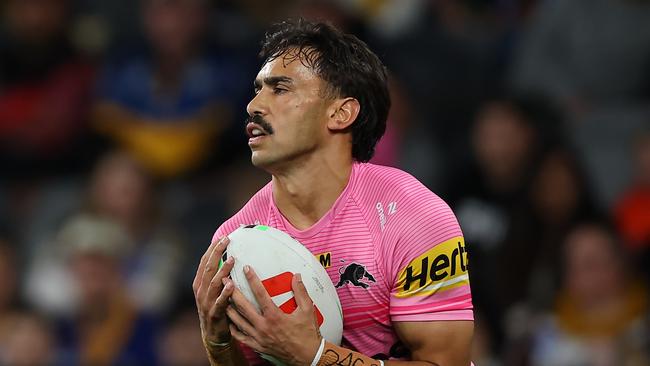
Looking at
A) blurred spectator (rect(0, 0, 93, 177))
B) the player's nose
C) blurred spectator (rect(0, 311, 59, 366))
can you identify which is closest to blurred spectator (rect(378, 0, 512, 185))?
blurred spectator (rect(0, 0, 93, 177))

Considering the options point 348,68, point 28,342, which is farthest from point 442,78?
point 348,68

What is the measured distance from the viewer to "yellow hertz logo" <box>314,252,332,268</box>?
4.20 m

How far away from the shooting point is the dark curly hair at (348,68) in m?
4.27

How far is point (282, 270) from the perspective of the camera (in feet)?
13.0

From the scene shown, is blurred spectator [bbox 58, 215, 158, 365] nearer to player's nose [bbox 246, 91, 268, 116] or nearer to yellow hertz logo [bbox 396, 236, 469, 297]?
player's nose [bbox 246, 91, 268, 116]

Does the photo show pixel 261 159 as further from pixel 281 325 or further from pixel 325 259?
pixel 281 325

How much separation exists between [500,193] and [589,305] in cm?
99

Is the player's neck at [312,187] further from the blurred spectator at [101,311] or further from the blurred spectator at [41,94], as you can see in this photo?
the blurred spectator at [41,94]

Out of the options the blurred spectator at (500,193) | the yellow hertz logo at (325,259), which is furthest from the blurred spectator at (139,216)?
the yellow hertz logo at (325,259)

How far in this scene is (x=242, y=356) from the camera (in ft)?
14.1

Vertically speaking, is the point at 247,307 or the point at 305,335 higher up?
the point at 247,307

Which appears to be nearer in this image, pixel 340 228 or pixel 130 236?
pixel 340 228

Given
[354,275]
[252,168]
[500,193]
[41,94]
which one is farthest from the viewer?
[41,94]

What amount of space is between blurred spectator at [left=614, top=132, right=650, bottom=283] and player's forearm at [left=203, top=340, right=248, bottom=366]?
10.9 feet
